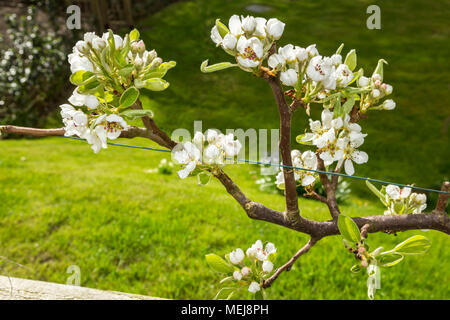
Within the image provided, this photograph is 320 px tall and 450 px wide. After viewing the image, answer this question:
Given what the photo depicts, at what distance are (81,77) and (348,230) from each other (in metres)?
0.25

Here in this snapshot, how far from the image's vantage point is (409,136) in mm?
745

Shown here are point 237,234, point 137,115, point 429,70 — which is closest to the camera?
point 137,115

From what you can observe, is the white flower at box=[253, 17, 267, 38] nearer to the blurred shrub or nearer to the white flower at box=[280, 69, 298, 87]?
the white flower at box=[280, 69, 298, 87]

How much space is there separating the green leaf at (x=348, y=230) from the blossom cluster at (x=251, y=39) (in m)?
0.15

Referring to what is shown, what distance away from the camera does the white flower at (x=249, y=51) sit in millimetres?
289

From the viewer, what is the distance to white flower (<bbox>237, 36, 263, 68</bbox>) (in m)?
0.29

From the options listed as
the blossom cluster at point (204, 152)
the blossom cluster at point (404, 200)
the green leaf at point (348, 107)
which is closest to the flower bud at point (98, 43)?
the blossom cluster at point (204, 152)

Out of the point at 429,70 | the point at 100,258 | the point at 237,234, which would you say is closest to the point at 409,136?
the point at 429,70

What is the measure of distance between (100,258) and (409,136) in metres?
1.10

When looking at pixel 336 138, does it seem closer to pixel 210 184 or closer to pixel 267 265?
pixel 267 265

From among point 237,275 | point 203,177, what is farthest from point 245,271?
point 203,177

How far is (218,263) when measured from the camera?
16.7 inches

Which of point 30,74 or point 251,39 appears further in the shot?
point 30,74
